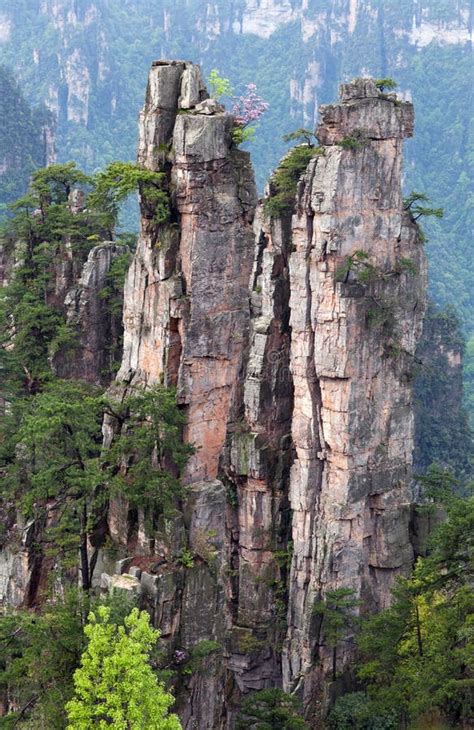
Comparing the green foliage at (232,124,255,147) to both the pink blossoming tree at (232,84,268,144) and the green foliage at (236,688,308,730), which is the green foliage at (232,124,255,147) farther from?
the green foliage at (236,688,308,730)

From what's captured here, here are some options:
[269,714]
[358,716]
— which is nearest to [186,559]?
[269,714]

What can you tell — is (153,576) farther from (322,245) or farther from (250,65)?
(250,65)

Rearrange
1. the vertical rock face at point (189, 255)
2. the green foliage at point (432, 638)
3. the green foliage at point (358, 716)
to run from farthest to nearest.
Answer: the vertical rock face at point (189, 255) < the green foliage at point (358, 716) < the green foliage at point (432, 638)

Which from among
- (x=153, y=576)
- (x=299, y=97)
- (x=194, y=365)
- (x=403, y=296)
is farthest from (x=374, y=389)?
(x=299, y=97)

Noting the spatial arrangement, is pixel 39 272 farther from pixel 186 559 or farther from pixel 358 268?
pixel 186 559

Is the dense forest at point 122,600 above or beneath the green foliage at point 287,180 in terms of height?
beneath

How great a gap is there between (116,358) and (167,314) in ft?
29.3

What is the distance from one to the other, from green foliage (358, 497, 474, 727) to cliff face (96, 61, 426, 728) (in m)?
3.72

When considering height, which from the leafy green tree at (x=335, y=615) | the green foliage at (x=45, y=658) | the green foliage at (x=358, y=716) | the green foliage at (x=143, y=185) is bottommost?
the green foliage at (x=358, y=716)

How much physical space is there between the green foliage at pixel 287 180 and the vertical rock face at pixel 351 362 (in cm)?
53

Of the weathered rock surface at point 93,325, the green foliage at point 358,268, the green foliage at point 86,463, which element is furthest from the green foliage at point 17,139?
the green foliage at point 86,463

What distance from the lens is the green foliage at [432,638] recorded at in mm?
30984

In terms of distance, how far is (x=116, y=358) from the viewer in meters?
45.9

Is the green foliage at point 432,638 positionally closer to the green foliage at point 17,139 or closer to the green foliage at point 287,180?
the green foliage at point 287,180
